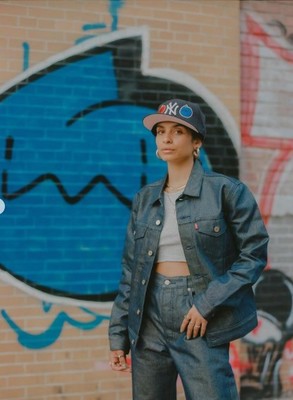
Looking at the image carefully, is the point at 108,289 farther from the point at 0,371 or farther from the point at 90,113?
the point at 90,113

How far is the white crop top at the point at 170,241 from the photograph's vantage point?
8.93 ft

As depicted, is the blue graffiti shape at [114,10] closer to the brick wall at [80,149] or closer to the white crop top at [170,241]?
the brick wall at [80,149]

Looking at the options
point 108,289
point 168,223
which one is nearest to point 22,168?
point 108,289

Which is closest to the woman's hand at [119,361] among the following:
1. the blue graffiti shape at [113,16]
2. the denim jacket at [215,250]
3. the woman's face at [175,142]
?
the denim jacket at [215,250]

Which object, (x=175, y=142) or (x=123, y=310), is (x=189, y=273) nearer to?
(x=123, y=310)

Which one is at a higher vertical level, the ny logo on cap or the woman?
the ny logo on cap

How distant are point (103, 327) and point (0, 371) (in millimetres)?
735

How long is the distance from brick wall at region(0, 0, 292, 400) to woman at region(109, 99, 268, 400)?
1401 millimetres

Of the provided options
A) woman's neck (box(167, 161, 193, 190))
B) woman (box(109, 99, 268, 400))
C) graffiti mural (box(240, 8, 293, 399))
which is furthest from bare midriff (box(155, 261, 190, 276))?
graffiti mural (box(240, 8, 293, 399))

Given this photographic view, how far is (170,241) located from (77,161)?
170cm

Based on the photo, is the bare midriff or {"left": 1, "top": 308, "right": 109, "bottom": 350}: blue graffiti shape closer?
the bare midriff

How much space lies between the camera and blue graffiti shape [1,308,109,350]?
4.11 metres

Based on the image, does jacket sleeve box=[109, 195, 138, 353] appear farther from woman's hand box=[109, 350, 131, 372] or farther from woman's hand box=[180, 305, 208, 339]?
woman's hand box=[180, 305, 208, 339]

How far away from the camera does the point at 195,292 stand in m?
2.65
